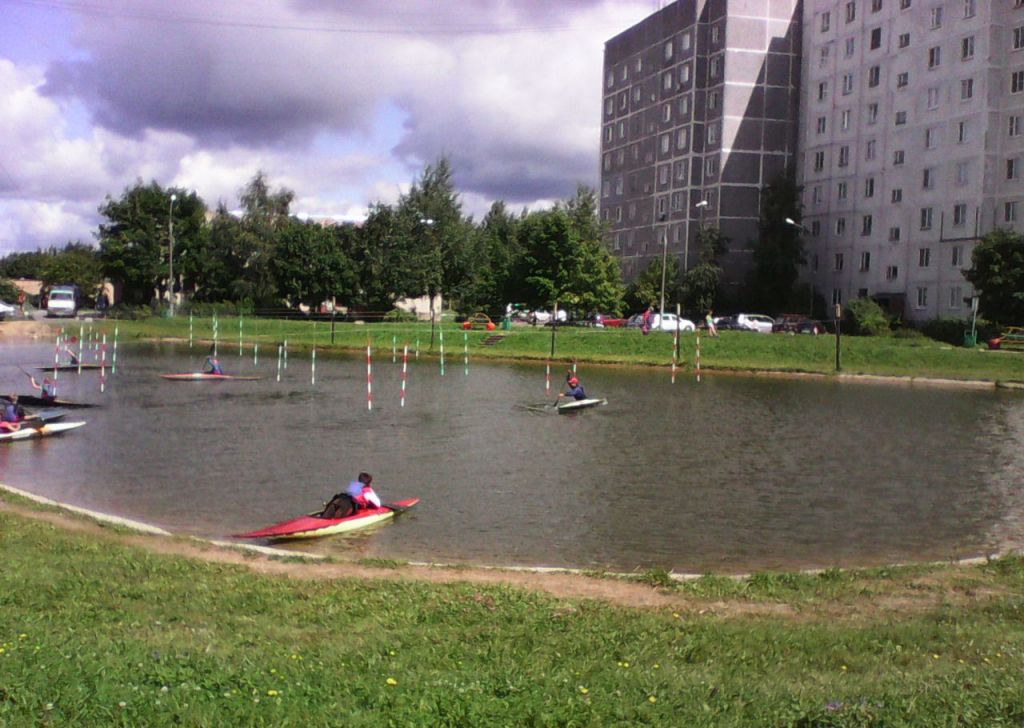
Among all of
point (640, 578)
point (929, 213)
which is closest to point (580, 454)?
point (640, 578)

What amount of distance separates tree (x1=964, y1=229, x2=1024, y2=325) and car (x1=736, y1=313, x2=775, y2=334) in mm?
16828

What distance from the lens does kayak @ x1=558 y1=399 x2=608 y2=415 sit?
1415 inches

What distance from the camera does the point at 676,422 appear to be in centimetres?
3341

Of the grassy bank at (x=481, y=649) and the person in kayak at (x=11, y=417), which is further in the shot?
the person in kayak at (x=11, y=417)

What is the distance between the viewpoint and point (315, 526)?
53.7 feet

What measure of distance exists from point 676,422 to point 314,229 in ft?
224

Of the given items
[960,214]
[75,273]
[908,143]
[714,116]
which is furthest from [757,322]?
[75,273]

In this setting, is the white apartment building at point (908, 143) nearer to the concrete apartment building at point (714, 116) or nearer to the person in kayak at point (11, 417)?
the concrete apartment building at point (714, 116)

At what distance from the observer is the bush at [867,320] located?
Result: 71438mm

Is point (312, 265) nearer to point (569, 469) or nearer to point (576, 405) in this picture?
point (576, 405)

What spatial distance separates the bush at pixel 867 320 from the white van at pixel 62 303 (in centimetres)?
7670

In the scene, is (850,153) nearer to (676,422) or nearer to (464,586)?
(676,422)

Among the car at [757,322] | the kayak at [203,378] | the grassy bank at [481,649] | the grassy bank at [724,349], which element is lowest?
the kayak at [203,378]

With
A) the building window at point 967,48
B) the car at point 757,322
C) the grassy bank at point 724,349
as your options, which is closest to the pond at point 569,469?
the grassy bank at point 724,349
